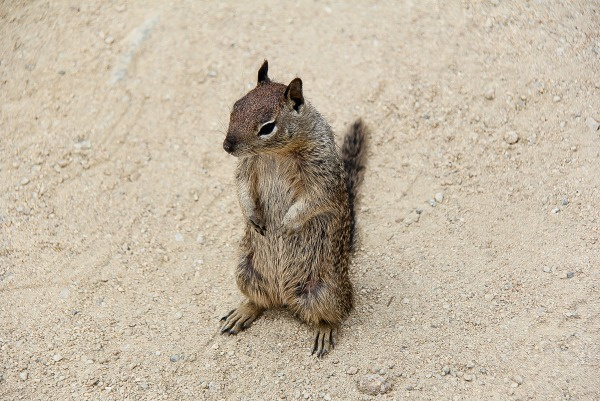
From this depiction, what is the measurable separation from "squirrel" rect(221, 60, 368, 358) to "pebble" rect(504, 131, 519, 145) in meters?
1.69

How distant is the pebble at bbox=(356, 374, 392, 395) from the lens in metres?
4.08

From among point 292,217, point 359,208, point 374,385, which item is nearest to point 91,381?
point 292,217

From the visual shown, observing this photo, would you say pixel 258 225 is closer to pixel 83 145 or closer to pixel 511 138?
pixel 83 145

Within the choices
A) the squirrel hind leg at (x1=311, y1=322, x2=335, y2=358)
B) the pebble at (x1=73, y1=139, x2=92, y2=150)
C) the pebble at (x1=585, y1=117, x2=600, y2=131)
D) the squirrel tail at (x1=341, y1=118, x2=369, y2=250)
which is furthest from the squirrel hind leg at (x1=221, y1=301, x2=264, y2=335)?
the pebble at (x1=585, y1=117, x2=600, y2=131)

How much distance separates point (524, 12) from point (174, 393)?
4121 millimetres

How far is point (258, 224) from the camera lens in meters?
4.32

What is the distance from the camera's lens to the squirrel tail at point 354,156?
5199mm

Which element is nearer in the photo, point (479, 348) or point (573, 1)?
point (479, 348)

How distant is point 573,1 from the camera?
594 cm

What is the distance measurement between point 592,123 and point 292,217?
260cm

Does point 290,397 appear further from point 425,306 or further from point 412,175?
point 412,175

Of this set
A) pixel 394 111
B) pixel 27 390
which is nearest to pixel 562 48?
pixel 394 111

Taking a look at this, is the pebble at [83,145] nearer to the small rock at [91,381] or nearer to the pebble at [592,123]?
the small rock at [91,381]

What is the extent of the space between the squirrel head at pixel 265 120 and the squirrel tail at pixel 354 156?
51.4 inches
